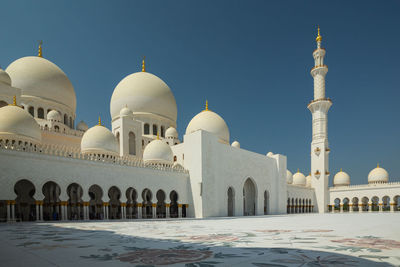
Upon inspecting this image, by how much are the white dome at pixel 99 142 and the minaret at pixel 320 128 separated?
2607cm

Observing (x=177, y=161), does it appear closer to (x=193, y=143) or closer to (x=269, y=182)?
(x=193, y=143)

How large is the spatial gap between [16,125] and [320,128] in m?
32.5

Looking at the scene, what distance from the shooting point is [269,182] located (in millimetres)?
29938

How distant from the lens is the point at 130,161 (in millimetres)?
19984

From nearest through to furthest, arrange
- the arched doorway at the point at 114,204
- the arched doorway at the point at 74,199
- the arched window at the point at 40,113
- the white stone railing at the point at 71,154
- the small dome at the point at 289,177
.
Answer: the white stone railing at the point at 71,154 → the arched doorway at the point at 74,199 → the arched doorway at the point at 114,204 → the arched window at the point at 40,113 → the small dome at the point at 289,177

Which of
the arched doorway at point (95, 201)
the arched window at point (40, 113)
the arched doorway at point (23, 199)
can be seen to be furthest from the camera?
the arched window at point (40, 113)

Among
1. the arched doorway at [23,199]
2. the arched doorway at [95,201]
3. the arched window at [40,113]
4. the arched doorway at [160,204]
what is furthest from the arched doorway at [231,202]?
the arched window at [40,113]

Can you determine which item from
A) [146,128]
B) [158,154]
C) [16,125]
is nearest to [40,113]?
[16,125]

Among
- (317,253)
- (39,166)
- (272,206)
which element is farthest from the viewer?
(272,206)

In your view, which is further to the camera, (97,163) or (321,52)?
(321,52)

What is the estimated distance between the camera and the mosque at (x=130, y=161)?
16.4m

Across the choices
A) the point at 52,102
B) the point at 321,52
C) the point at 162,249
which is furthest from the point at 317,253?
the point at 321,52

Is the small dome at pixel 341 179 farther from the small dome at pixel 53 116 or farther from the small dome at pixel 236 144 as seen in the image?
the small dome at pixel 53 116

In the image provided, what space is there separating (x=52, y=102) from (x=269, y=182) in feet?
70.8
